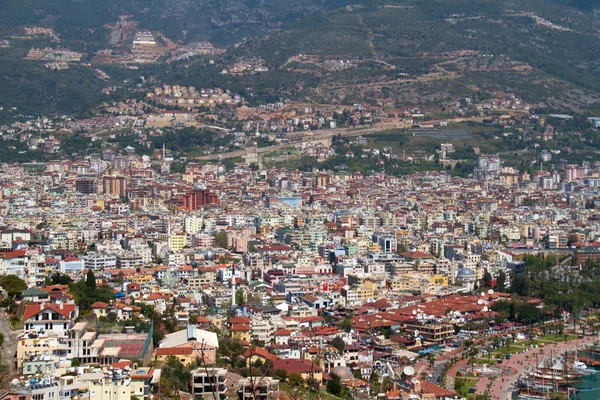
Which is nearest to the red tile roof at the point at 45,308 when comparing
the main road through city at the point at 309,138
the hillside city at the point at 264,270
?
the hillside city at the point at 264,270

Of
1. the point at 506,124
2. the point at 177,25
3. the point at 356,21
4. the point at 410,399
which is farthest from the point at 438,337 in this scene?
the point at 177,25

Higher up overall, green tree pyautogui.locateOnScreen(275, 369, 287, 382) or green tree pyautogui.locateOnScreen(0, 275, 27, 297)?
green tree pyautogui.locateOnScreen(0, 275, 27, 297)

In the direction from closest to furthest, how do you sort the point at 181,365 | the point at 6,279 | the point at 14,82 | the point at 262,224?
the point at 181,365 → the point at 6,279 → the point at 262,224 → the point at 14,82

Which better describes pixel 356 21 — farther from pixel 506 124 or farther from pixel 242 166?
pixel 242 166

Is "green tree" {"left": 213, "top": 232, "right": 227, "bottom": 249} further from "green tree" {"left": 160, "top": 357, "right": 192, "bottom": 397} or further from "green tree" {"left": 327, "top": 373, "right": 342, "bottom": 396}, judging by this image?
"green tree" {"left": 160, "top": 357, "right": 192, "bottom": 397}

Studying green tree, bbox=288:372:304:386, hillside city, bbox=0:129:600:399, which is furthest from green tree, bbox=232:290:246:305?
green tree, bbox=288:372:304:386

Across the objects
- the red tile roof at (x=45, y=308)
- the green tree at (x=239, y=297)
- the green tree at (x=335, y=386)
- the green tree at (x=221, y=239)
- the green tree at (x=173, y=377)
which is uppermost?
the red tile roof at (x=45, y=308)

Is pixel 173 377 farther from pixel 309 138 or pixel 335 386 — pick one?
pixel 309 138

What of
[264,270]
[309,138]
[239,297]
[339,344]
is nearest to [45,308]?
[339,344]

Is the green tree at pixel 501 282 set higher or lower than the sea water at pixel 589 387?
higher

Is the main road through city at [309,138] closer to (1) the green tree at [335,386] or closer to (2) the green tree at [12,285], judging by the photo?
(2) the green tree at [12,285]

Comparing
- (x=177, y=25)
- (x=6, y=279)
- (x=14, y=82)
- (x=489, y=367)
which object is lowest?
(x=489, y=367)
